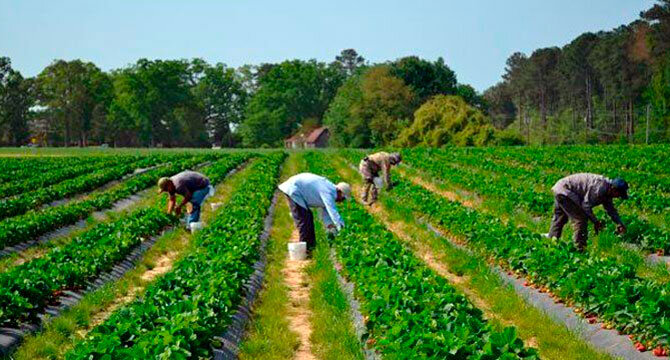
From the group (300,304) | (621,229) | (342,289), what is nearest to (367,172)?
(621,229)

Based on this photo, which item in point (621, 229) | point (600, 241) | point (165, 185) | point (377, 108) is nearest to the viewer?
point (621, 229)

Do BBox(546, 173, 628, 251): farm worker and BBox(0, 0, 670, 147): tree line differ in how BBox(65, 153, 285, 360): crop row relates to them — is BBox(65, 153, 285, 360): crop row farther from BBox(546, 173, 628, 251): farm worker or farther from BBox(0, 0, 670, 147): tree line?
BBox(0, 0, 670, 147): tree line

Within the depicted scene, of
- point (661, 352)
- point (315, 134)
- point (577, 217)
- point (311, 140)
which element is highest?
point (315, 134)

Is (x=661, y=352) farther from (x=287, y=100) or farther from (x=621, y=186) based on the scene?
(x=287, y=100)

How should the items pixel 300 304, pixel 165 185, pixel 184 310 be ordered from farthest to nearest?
pixel 165 185
pixel 300 304
pixel 184 310

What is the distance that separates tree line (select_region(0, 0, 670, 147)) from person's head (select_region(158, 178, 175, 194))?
45.5 meters

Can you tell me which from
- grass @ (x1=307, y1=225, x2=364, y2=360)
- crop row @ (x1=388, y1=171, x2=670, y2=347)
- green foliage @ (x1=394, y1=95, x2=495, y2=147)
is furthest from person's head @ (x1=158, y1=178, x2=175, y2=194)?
green foliage @ (x1=394, y1=95, x2=495, y2=147)

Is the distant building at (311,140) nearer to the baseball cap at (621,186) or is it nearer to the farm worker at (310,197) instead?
the farm worker at (310,197)

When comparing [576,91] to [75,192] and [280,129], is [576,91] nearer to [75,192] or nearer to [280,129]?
[280,129]

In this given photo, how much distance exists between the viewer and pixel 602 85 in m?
81.6

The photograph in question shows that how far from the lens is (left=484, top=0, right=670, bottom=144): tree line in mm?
61750

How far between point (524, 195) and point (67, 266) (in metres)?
11.6

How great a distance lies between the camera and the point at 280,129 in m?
104

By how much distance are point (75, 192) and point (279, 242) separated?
12.5m
